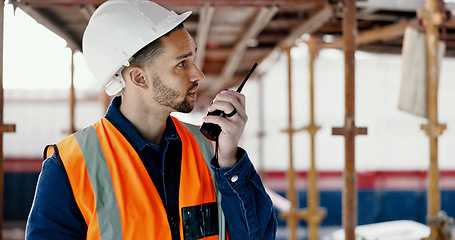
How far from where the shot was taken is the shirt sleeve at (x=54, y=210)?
1.60 meters

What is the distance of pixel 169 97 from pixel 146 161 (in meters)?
0.31

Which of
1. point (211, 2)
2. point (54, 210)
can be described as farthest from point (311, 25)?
point (54, 210)

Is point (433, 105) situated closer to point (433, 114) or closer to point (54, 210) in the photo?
point (433, 114)

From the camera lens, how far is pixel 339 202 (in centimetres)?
1427

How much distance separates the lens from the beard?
1857mm

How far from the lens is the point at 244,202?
5.93ft

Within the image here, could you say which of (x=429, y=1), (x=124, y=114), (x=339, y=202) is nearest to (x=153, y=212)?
(x=124, y=114)

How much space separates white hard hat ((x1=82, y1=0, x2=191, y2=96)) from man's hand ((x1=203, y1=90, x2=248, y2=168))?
1.51 feet

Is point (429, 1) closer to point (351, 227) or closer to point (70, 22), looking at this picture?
point (351, 227)

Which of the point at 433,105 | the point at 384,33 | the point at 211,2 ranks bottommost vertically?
the point at 433,105

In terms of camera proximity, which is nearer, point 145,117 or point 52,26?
point 145,117

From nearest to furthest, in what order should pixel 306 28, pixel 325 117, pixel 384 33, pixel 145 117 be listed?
pixel 145 117 → pixel 306 28 → pixel 384 33 → pixel 325 117

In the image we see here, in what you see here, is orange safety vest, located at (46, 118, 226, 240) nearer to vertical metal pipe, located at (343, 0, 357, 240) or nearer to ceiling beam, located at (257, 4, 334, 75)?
vertical metal pipe, located at (343, 0, 357, 240)

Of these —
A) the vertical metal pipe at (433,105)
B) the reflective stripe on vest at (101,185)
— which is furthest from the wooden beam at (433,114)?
the reflective stripe on vest at (101,185)
